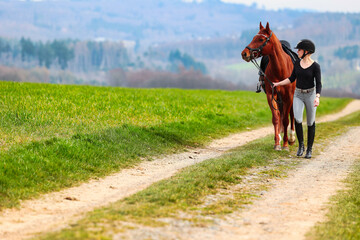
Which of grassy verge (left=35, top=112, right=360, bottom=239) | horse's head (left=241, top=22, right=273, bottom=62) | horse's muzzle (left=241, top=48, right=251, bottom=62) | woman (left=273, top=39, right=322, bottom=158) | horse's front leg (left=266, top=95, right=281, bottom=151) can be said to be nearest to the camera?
grassy verge (left=35, top=112, right=360, bottom=239)

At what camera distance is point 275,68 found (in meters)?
14.9

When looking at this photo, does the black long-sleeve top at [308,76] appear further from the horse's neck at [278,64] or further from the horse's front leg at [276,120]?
the horse's front leg at [276,120]

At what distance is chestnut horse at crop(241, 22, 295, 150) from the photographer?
1440cm

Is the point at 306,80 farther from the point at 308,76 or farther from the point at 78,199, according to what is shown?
the point at 78,199

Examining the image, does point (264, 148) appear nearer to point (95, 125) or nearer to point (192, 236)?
point (95, 125)

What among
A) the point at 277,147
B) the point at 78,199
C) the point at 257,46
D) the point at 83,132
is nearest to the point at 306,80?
the point at 257,46

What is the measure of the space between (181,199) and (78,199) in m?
1.93

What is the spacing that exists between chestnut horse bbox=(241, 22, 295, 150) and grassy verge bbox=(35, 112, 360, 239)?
7.92ft

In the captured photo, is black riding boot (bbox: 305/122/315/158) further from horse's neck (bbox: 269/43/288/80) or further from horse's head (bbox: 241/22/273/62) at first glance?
horse's head (bbox: 241/22/273/62)

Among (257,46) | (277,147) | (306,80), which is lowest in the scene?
(277,147)

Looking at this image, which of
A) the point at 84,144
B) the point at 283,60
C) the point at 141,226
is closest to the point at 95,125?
the point at 84,144

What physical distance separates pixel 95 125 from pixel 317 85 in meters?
6.65

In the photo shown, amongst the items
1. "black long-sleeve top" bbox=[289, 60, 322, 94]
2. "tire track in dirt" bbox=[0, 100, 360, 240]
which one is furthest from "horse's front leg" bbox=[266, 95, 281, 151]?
"tire track in dirt" bbox=[0, 100, 360, 240]

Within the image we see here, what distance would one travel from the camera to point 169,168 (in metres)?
12.3
